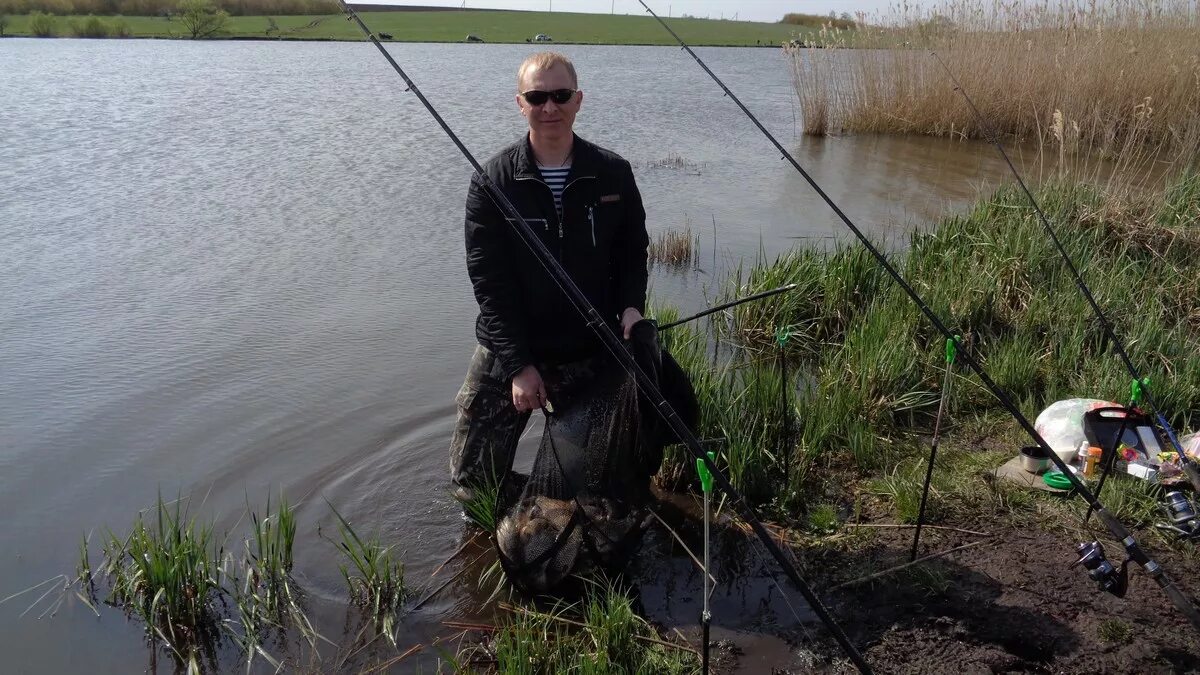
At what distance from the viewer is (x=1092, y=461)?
3947mm

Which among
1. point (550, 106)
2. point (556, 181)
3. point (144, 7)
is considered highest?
point (144, 7)

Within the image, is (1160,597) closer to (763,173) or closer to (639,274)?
(639,274)

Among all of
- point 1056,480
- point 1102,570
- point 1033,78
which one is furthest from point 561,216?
point 1033,78

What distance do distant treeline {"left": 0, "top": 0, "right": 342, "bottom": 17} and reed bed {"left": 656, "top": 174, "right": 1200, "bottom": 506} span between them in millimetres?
43731

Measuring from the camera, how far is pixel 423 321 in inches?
276

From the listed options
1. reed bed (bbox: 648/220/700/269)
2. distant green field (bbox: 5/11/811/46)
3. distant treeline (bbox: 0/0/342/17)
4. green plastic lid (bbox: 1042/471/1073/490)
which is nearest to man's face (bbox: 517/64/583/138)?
green plastic lid (bbox: 1042/471/1073/490)

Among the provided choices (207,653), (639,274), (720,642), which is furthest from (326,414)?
(720,642)

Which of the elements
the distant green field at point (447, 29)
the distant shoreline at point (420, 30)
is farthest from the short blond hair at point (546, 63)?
the distant green field at point (447, 29)

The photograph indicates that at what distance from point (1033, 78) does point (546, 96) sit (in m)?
11.8

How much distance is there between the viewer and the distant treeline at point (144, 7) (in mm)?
44875

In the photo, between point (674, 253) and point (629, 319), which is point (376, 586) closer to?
point (629, 319)

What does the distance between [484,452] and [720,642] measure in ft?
4.17

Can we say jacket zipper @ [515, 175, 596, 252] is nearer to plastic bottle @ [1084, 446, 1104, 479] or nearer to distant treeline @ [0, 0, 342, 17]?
plastic bottle @ [1084, 446, 1104, 479]

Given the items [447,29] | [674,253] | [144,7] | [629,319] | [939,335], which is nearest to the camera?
[629,319]
